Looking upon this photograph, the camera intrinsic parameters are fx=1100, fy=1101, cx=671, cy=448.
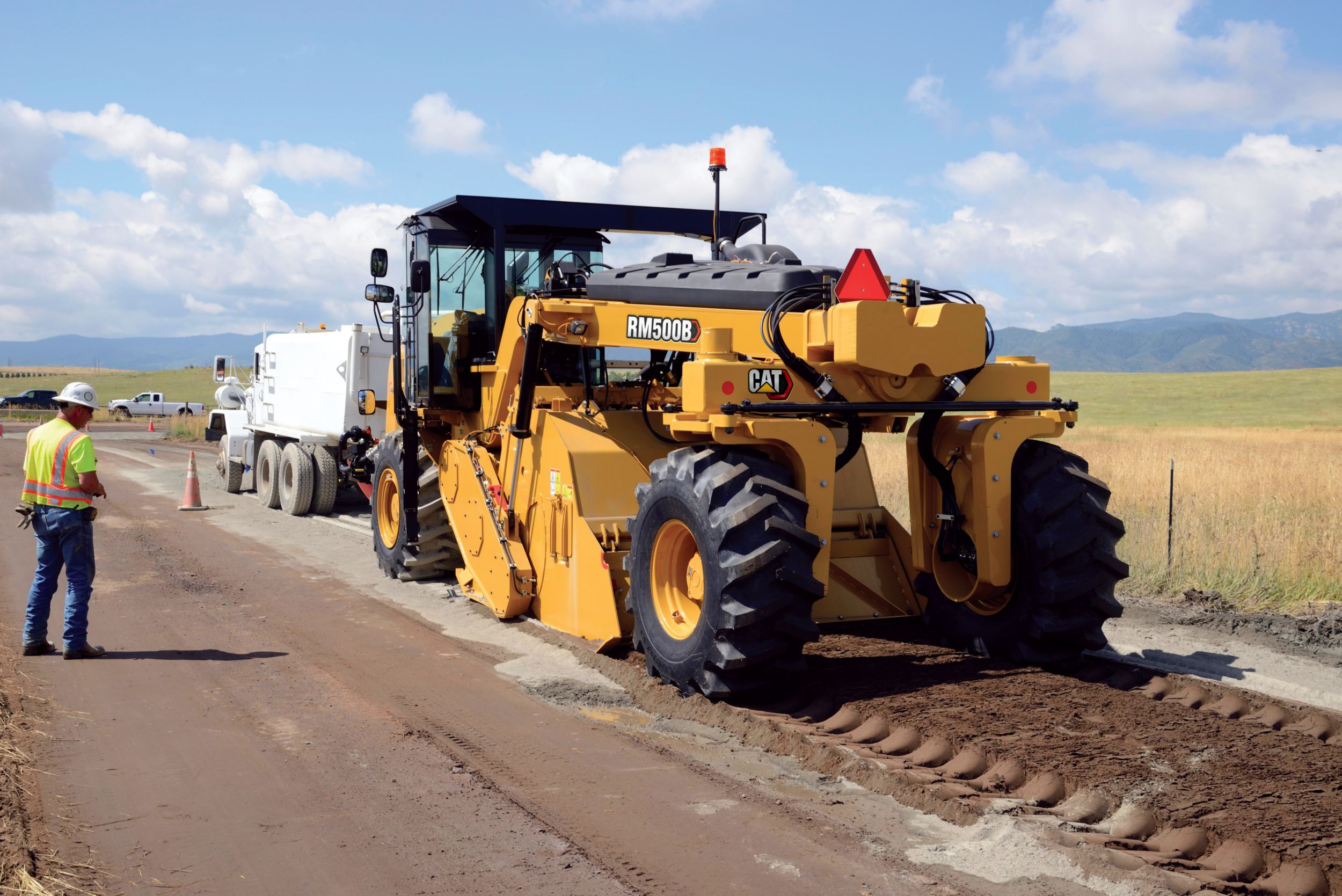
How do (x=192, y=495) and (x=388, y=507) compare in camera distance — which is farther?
(x=192, y=495)

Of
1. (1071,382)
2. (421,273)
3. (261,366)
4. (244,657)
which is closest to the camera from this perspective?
(244,657)

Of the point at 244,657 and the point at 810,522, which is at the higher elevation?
the point at 810,522

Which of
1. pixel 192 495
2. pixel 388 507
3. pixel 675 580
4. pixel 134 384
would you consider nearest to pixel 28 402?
pixel 134 384

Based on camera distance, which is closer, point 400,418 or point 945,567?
point 945,567

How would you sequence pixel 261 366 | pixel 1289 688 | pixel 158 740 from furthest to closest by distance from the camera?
pixel 261 366 < pixel 1289 688 < pixel 158 740

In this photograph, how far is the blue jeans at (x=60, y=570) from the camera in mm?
7242

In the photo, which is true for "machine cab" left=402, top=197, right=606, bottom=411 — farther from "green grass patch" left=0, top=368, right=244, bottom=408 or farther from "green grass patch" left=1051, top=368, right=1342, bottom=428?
"green grass patch" left=0, top=368, right=244, bottom=408

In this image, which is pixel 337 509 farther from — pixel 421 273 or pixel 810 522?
pixel 810 522

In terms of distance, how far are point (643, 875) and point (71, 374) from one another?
115265 millimetres

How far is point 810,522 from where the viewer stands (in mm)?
5824

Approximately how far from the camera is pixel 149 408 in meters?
53.7

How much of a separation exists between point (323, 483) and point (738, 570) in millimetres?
11621

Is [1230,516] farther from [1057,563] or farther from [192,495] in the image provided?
[192,495]

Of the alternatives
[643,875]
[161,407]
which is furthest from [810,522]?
[161,407]
